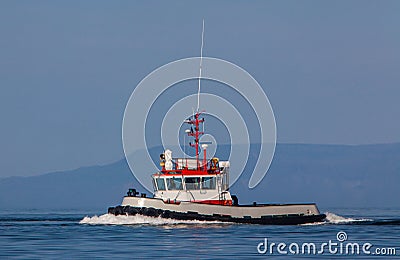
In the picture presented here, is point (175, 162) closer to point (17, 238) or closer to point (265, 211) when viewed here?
point (265, 211)

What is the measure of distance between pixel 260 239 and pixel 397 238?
9.65 meters

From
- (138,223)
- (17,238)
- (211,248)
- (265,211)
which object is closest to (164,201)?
(138,223)

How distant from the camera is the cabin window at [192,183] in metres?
80.1

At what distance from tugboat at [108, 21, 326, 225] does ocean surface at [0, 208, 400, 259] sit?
0.92 meters

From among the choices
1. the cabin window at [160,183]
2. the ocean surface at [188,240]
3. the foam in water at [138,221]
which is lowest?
the ocean surface at [188,240]

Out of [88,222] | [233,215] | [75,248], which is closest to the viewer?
[75,248]

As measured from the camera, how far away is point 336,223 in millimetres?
86875

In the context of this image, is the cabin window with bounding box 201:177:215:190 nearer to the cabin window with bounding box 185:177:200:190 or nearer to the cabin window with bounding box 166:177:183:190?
the cabin window with bounding box 185:177:200:190

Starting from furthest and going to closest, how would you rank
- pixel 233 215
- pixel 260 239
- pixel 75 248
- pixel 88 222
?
pixel 88 222 < pixel 233 215 < pixel 260 239 < pixel 75 248

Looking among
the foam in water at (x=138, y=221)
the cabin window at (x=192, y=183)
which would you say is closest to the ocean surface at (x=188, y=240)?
the foam in water at (x=138, y=221)

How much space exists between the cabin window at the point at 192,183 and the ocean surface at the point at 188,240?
3773 mm

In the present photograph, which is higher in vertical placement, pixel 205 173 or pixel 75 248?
pixel 205 173

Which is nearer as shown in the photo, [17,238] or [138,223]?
[17,238]

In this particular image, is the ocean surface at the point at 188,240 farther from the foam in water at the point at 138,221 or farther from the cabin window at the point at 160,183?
the cabin window at the point at 160,183
